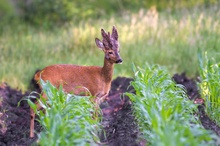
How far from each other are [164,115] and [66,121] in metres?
0.96

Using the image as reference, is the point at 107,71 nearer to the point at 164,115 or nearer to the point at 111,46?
the point at 111,46

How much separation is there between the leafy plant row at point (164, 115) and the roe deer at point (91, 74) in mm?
448

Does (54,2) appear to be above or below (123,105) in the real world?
above

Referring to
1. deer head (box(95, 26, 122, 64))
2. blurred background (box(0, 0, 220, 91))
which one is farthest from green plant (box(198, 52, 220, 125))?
blurred background (box(0, 0, 220, 91))

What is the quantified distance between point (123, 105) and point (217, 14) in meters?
6.00

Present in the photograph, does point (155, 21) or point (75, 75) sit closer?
point (75, 75)

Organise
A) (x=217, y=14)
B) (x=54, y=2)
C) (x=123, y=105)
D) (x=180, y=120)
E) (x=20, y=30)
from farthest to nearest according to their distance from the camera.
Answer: (x=54, y=2)
(x=20, y=30)
(x=217, y=14)
(x=123, y=105)
(x=180, y=120)

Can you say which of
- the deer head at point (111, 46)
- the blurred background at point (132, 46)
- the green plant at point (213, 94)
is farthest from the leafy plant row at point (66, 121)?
the blurred background at point (132, 46)

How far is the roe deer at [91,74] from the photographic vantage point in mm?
8328

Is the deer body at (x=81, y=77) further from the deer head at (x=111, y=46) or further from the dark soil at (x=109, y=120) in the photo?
the dark soil at (x=109, y=120)

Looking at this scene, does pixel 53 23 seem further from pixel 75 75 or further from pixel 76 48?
pixel 75 75

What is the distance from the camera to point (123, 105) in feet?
31.1

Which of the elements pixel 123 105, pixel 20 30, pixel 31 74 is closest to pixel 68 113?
pixel 123 105

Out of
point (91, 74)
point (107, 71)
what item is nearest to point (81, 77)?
point (91, 74)
